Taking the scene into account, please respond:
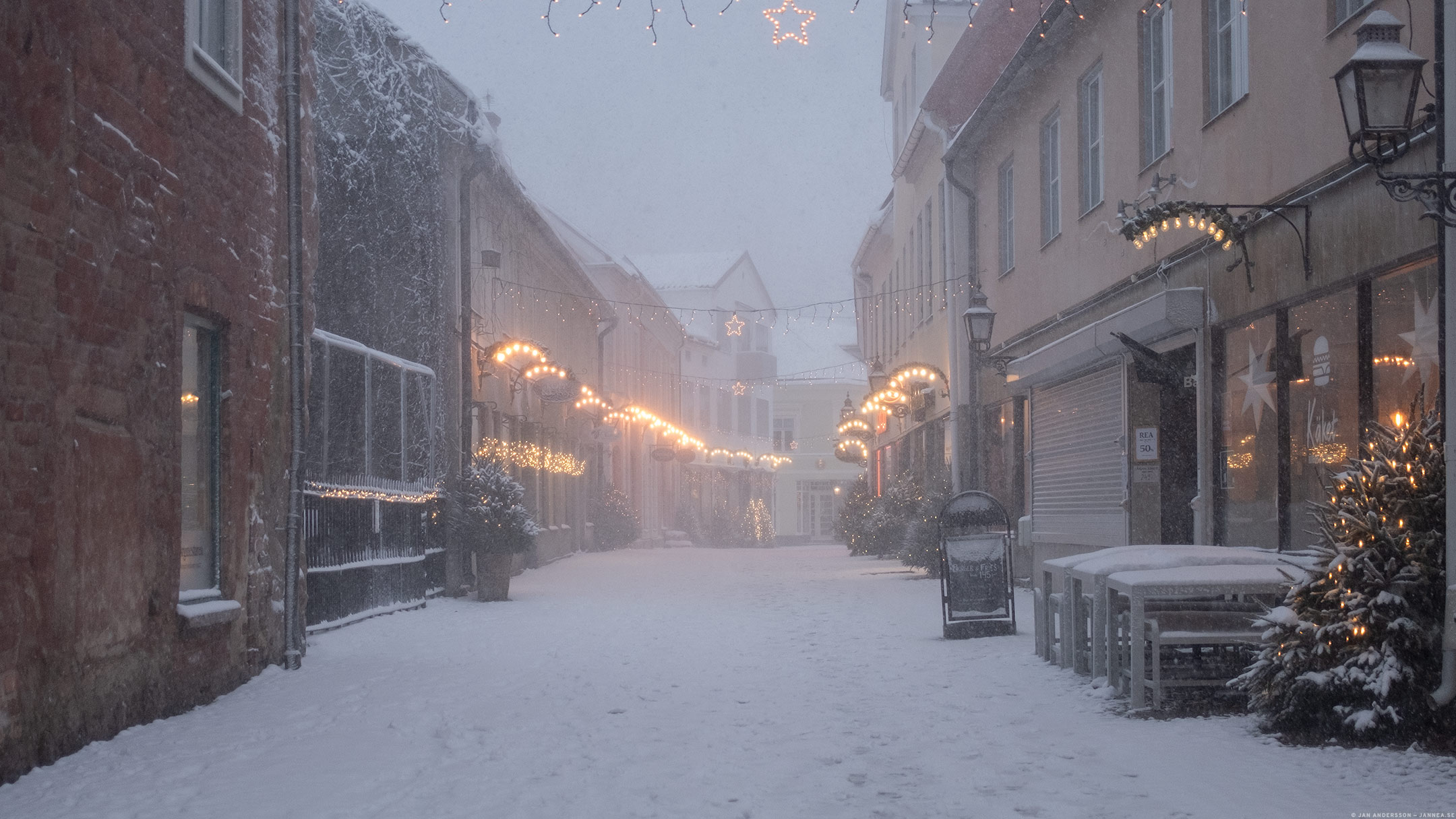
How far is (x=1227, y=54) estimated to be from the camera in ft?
33.1

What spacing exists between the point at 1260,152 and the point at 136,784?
25.5 ft

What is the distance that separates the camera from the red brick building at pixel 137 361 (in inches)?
211

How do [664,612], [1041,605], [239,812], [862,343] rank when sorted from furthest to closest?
[862,343] → [664,612] → [1041,605] → [239,812]

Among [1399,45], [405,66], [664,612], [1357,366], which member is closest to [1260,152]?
[1357,366]

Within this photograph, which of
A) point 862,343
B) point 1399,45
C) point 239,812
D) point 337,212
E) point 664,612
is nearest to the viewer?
point 239,812

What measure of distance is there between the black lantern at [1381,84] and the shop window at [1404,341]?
42.9 inches

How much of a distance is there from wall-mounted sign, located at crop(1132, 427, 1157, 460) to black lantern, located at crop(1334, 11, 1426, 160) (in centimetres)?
628

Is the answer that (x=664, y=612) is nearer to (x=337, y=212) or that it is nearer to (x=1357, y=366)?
(x=337, y=212)

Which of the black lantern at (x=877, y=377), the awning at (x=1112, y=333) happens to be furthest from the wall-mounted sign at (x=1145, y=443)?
the black lantern at (x=877, y=377)

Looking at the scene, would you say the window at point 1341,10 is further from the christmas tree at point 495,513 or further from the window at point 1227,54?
the christmas tree at point 495,513

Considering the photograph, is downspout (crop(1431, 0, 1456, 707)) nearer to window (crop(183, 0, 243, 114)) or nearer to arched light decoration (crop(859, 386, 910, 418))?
window (crop(183, 0, 243, 114))

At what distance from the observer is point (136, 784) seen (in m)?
5.26

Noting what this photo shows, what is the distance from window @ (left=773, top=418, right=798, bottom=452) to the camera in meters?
55.8

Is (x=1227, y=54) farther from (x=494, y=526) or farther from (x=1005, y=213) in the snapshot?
(x=494, y=526)
